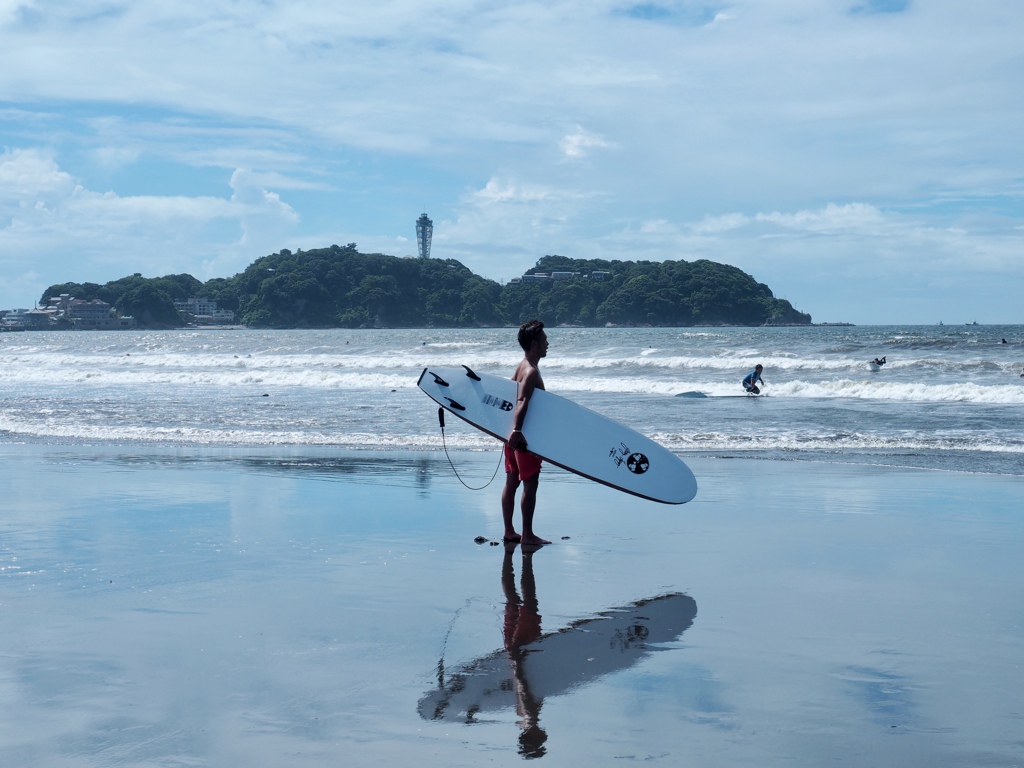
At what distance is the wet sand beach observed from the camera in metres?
3.49

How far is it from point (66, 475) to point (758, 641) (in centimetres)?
778

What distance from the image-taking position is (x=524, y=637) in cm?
471

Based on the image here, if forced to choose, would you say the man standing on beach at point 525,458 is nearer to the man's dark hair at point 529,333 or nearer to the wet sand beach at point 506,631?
the man's dark hair at point 529,333

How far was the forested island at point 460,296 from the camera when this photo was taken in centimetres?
11288

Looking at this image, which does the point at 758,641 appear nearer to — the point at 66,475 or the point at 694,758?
the point at 694,758

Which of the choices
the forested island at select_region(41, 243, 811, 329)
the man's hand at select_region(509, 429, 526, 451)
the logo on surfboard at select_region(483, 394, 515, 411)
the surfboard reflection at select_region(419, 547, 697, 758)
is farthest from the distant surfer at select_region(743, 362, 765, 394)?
the forested island at select_region(41, 243, 811, 329)

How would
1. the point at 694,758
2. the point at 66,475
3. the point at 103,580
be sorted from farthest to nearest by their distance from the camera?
the point at 66,475
the point at 103,580
the point at 694,758

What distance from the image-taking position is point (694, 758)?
3.34 meters

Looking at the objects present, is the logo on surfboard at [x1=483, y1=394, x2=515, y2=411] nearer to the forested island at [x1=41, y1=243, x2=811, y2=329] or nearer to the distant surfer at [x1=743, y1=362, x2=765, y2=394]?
the distant surfer at [x1=743, y1=362, x2=765, y2=394]

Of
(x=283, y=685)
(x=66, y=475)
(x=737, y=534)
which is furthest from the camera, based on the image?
(x=66, y=475)

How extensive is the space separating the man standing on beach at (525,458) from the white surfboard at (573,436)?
30 centimetres

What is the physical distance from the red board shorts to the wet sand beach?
519 millimetres

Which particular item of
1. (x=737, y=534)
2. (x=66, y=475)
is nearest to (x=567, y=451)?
(x=737, y=534)

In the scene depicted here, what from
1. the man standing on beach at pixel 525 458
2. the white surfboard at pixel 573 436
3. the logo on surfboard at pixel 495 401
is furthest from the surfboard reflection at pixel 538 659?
the logo on surfboard at pixel 495 401
